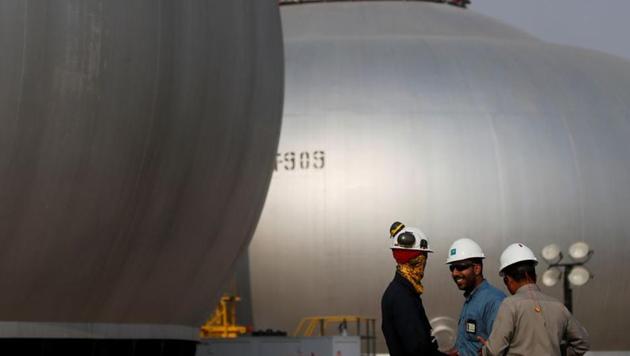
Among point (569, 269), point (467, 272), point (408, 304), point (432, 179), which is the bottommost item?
point (408, 304)

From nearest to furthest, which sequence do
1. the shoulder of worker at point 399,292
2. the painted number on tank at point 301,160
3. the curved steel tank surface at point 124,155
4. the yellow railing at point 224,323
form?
the shoulder of worker at point 399,292 < the curved steel tank surface at point 124,155 < the yellow railing at point 224,323 < the painted number on tank at point 301,160

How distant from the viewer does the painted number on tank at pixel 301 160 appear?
3791 centimetres

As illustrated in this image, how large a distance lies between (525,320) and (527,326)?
3 cm

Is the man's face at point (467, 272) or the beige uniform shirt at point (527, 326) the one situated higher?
the man's face at point (467, 272)

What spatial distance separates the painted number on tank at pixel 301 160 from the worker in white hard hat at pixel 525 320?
29423 mm

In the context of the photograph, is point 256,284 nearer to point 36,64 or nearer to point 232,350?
point 232,350

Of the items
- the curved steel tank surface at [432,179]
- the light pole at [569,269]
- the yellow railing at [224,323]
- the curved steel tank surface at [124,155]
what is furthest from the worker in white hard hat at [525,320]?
the curved steel tank surface at [432,179]

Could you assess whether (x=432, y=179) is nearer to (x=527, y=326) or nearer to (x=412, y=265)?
(x=412, y=265)

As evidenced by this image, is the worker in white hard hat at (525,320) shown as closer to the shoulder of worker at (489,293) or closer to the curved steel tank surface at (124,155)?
the shoulder of worker at (489,293)

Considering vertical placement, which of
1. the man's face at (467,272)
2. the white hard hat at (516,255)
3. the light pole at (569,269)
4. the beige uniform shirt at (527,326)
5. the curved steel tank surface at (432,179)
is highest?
the curved steel tank surface at (432,179)

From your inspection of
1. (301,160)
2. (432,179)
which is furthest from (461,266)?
(301,160)

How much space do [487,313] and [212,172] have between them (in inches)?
392

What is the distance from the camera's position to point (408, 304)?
8.30 m

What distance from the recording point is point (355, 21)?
144ft
